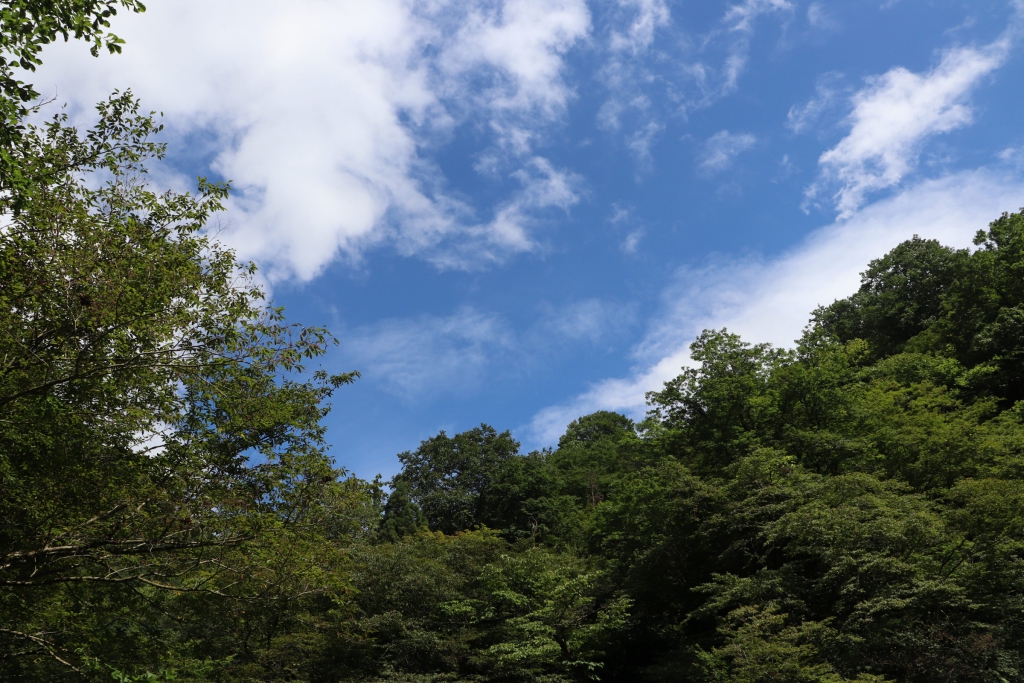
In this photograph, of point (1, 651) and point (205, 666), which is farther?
point (205, 666)

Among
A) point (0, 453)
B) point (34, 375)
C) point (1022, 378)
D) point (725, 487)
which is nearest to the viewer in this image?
point (0, 453)

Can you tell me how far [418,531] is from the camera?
2636cm

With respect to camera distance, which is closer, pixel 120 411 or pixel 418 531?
pixel 120 411

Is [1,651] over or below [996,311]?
below

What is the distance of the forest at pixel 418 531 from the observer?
7.62 m

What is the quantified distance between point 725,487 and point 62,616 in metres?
15.4

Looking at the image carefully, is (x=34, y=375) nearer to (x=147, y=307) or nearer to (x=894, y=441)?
(x=147, y=307)

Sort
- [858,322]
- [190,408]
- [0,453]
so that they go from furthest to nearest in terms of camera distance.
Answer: [858,322]
[190,408]
[0,453]

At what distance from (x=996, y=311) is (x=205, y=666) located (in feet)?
101

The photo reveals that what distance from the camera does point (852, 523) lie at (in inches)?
530

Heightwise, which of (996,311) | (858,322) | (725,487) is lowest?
(725,487)

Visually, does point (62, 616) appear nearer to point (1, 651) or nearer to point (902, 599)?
point (1, 651)

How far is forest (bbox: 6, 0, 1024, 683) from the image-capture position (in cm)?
762

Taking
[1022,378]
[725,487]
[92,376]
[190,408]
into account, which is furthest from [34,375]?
[1022,378]
